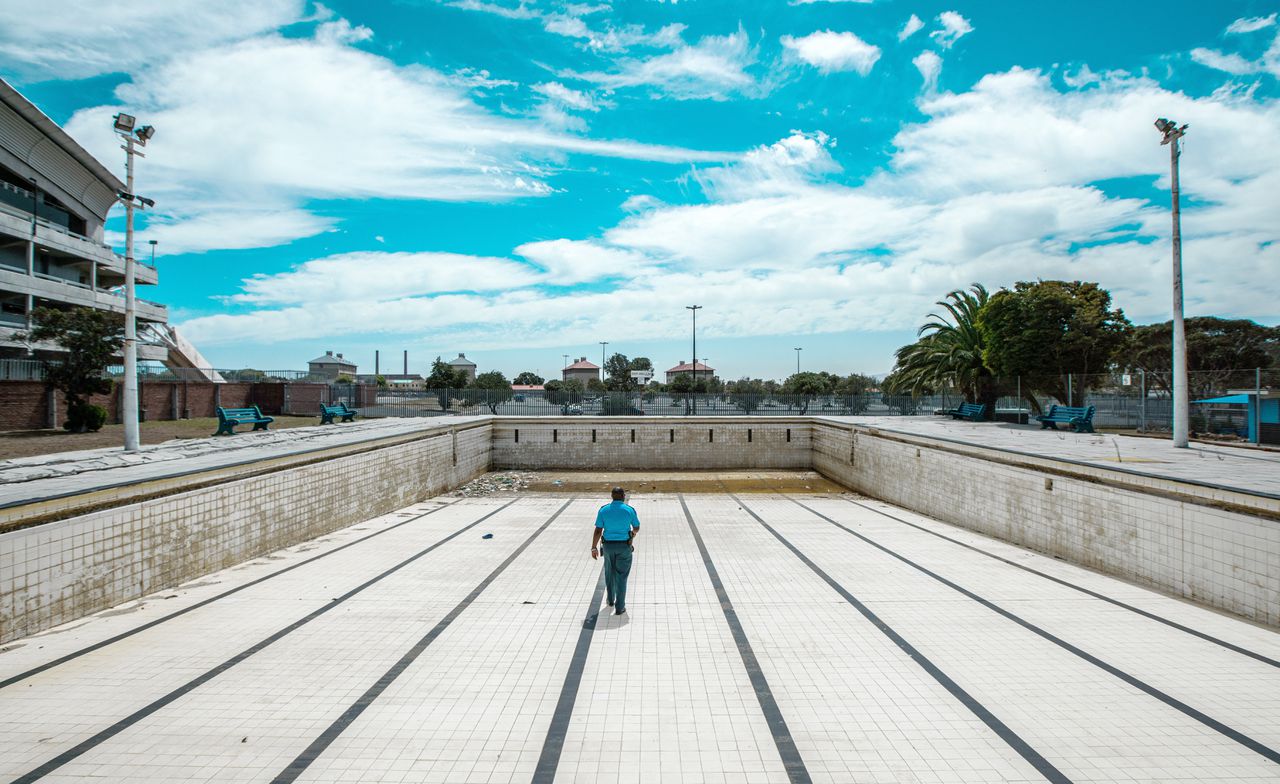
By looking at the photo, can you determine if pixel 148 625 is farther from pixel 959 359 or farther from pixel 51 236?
pixel 51 236

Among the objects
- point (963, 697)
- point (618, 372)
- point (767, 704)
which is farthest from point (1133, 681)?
point (618, 372)

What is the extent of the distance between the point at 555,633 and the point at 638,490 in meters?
11.2

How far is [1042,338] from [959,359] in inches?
159

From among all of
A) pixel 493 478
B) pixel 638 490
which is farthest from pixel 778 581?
pixel 493 478

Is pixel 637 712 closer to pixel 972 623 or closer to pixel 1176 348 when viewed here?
pixel 972 623

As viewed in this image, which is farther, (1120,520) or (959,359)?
(959,359)

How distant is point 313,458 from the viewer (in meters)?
9.36

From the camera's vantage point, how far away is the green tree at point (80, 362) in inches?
687

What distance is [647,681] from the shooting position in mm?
4492

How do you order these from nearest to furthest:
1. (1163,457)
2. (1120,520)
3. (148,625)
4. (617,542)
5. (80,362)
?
(148,625), (617,542), (1120,520), (1163,457), (80,362)

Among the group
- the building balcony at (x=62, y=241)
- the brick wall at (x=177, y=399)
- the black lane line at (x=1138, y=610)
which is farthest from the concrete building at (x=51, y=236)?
the black lane line at (x=1138, y=610)

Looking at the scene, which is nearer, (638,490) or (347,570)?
(347,570)

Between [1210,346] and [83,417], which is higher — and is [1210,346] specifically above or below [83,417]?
above

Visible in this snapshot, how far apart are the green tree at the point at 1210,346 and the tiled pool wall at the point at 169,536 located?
37.2 m
